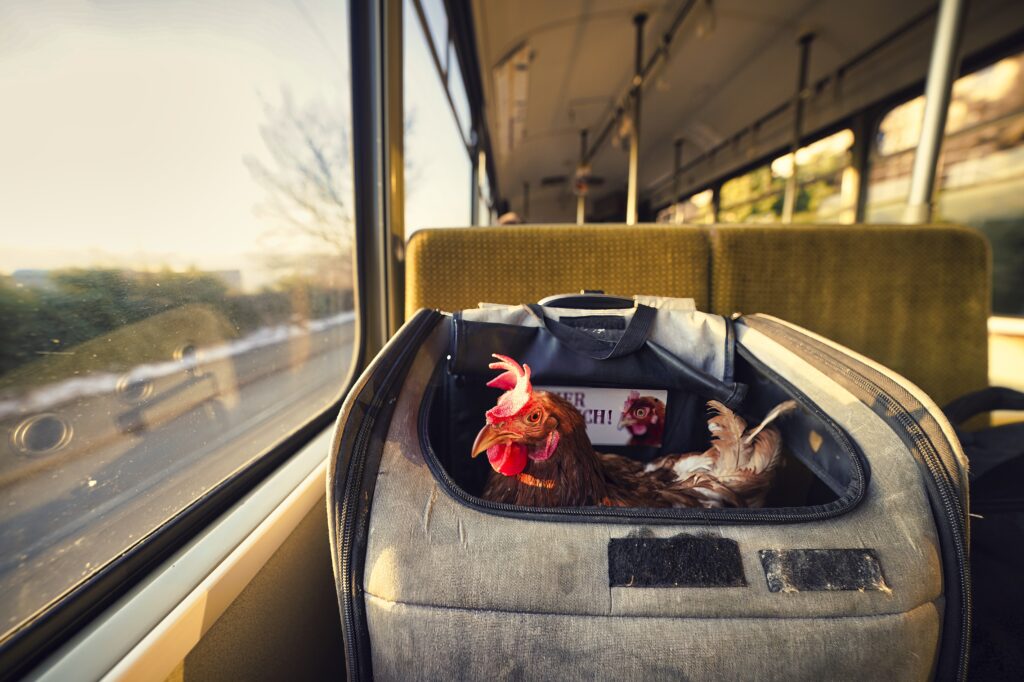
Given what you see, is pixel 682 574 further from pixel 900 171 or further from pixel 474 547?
pixel 900 171

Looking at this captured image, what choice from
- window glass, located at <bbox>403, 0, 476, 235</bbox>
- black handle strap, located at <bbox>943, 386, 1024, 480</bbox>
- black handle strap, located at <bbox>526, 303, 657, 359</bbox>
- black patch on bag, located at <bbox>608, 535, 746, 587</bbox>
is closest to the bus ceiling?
window glass, located at <bbox>403, 0, 476, 235</bbox>

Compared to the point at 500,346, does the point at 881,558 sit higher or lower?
lower

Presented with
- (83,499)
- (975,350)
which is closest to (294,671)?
(83,499)

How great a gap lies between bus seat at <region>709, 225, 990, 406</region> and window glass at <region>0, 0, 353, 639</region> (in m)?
1.37

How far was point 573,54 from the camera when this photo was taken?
446 centimetres

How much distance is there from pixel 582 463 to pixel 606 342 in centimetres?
26

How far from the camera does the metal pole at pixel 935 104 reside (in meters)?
1.42

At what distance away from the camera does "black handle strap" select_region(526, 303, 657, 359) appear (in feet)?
2.81

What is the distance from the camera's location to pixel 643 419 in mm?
991

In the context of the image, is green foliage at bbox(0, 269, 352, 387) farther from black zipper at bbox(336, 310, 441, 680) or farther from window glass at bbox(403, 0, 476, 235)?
window glass at bbox(403, 0, 476, 235)

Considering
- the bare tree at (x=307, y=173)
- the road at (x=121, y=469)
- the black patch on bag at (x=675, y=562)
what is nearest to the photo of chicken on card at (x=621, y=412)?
the black patch on bag at (x=675, y=562)

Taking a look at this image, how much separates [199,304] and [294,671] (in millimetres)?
740

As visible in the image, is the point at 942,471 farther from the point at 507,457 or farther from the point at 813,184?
the point at 813,184

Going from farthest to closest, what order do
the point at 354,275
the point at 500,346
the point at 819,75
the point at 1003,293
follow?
the point at 819,75 < the point at 1003,293 < the point at 354,275 < the point at 500,346
